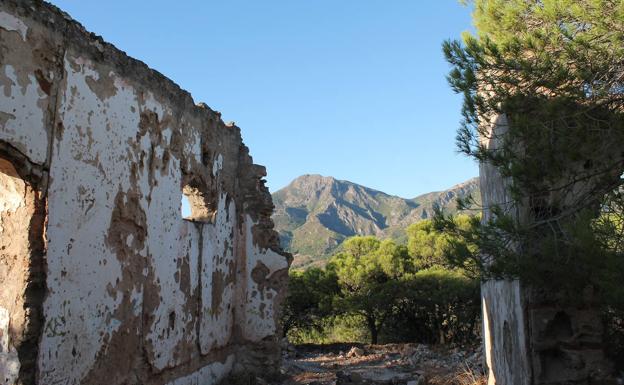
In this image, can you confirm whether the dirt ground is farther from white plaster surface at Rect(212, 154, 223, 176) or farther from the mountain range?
the mountain range

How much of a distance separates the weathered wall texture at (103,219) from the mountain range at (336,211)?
57.3 metres

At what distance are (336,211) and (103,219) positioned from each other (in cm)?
9375

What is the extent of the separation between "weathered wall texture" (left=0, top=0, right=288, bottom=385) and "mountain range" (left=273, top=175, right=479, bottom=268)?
5726 centimetres

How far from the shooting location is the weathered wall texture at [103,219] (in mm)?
4707

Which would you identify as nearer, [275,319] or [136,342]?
[136,342]

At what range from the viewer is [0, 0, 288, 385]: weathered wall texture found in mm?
4707

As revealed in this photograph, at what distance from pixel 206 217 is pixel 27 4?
4.38 meters

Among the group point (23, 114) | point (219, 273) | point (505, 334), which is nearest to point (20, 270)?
point (23, 114)

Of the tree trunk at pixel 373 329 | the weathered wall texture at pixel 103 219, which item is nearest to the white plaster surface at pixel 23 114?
the weathered wall texture at pixel 103 219

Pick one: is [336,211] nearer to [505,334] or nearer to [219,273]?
[219,273]

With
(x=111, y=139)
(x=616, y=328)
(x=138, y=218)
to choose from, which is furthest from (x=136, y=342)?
(x=616, y=328)

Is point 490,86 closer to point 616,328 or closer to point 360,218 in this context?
point 616,328

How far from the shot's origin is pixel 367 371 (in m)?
11.4

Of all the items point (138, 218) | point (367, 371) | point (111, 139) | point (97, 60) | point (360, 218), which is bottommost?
point (367, 371)
